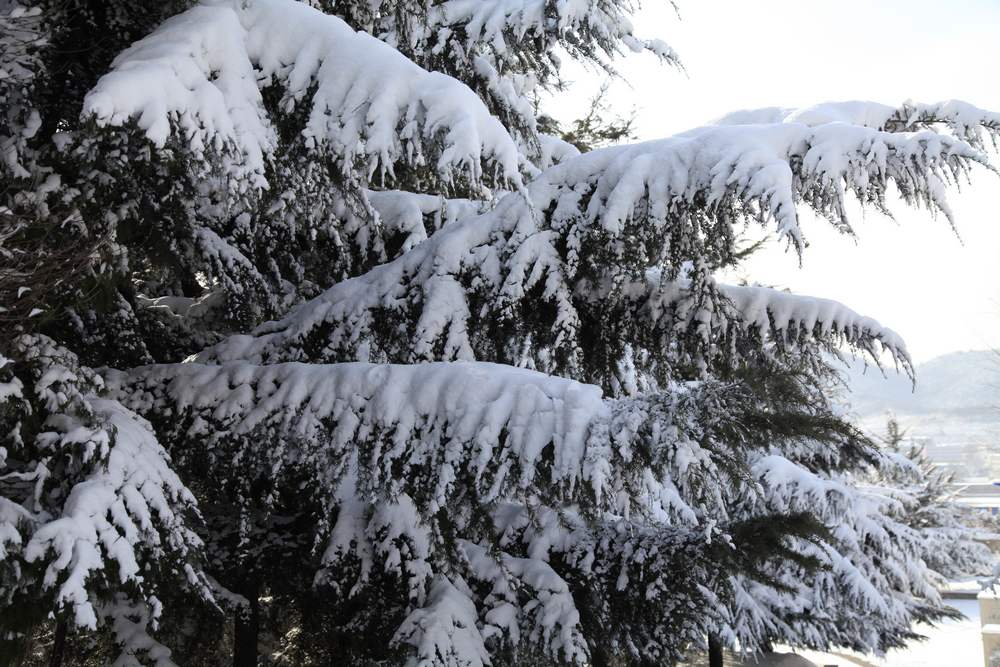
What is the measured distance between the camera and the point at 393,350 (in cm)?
388

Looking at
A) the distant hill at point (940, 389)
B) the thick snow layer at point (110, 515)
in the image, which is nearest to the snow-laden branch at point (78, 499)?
the thick snow layer at point (110, 515)

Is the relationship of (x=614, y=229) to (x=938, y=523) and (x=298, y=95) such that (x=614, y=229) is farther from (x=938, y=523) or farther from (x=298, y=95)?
(x=938, y=523)

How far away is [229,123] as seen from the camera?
8.29 feet

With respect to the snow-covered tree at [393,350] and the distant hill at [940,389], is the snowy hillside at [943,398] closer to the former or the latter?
the distant hill at [940,389]

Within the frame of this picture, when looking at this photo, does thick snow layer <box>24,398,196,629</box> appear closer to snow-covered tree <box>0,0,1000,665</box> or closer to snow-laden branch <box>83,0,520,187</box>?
snow-covered tree <box>0,0,1000,665</box>

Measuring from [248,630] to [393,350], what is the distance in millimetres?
2157

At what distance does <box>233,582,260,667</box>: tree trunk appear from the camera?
4.57 m

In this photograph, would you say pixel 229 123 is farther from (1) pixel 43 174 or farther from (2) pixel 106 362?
(2) pixel 106 362

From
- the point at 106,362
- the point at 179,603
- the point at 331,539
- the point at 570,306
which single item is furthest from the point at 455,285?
the point at 179,603

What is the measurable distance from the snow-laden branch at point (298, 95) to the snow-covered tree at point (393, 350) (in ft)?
0.04

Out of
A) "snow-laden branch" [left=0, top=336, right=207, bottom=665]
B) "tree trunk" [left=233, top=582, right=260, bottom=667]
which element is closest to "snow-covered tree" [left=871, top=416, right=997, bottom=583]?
"tree trunk" [left=233, top=582, right=260, bottom=667]

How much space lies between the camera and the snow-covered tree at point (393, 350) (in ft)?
7.88

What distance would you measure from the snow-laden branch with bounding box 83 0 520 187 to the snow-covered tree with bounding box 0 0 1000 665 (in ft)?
0.04

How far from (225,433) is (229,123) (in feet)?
4.69
